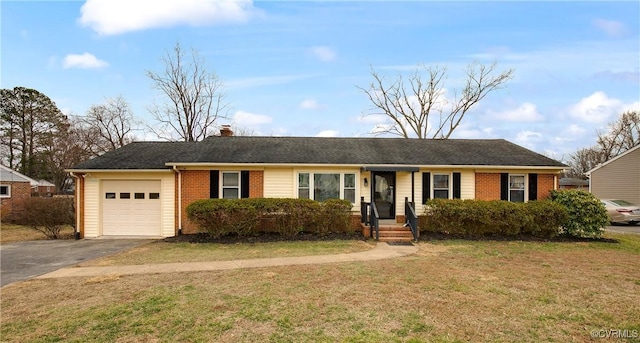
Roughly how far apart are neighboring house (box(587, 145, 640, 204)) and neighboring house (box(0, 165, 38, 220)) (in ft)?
126

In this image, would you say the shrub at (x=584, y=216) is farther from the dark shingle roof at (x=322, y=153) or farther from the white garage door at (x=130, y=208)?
the white garage door at (x=130, y=208)

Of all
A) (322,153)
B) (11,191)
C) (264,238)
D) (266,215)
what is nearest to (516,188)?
(322,153)

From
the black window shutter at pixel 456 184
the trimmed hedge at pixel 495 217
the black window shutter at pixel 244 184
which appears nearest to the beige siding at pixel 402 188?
the trimmed hedge at pixel 495 217

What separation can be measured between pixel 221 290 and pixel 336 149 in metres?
9.62

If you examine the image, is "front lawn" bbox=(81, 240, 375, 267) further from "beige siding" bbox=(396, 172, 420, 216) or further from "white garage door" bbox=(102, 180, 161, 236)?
"beige siding" bbox=(396, 172, 420, 216)

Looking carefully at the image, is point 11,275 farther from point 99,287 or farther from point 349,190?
point 349,190

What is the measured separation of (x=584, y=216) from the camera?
482 inches

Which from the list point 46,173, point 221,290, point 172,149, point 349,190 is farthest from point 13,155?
point 221,290

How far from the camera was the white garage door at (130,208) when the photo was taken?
1313cm

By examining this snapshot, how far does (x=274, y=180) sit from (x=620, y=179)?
2375 centimetres

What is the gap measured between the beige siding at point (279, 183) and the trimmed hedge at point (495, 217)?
17.0 ft

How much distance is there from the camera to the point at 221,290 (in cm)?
607

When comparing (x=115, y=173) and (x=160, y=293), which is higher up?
(x=115, y=173)

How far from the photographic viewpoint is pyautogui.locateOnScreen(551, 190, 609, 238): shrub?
40.1 feet
